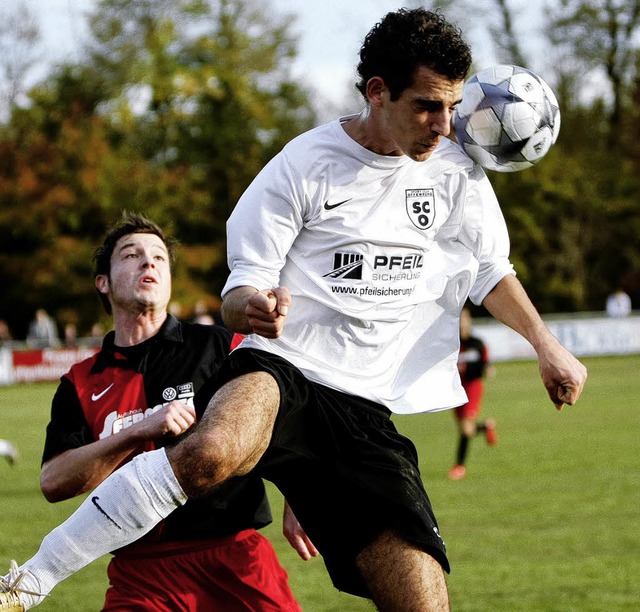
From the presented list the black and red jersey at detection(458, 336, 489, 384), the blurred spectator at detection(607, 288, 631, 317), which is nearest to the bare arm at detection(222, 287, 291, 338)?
the black and red jersey at detection(458, 336, 489, 384)

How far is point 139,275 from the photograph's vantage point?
477 cm

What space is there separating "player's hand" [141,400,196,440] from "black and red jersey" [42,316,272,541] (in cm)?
84

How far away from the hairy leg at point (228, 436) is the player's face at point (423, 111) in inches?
38.2

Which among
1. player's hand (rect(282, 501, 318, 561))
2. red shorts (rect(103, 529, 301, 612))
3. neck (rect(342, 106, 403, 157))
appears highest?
neck (rect(342, 106, 403, 157))

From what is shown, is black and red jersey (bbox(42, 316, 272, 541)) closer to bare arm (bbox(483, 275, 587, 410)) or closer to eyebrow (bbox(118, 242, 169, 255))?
eyebrow (bbox(118, 242, 169, 255))

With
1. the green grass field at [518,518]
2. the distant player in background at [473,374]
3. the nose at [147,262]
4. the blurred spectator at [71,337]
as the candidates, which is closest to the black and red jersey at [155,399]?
the nose at [147,262]

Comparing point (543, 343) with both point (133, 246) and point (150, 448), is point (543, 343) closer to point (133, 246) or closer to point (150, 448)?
point (150, 448)

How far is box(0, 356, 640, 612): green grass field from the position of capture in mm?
7082

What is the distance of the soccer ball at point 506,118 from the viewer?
4340 millimetres

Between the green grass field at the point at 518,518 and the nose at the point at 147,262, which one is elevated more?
the nose at the point at 147,262

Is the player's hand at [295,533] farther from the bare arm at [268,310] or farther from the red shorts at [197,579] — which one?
the bare arm at [268,310]

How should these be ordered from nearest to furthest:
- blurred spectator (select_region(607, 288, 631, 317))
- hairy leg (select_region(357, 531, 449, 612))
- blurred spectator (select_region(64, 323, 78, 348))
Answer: hairy leg (select_region(357, 531, 449, 612)) → blurred spectator (select_region(64, 323, 78, 348)) → blurred spectator (select_region(607, 288, 631, 317))

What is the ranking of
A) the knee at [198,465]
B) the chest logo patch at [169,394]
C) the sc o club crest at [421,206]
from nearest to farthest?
the knee at [198,465], the sc o club crest at [421,206], the chest logo patch at [169,394]

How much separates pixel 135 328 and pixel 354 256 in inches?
50.4
